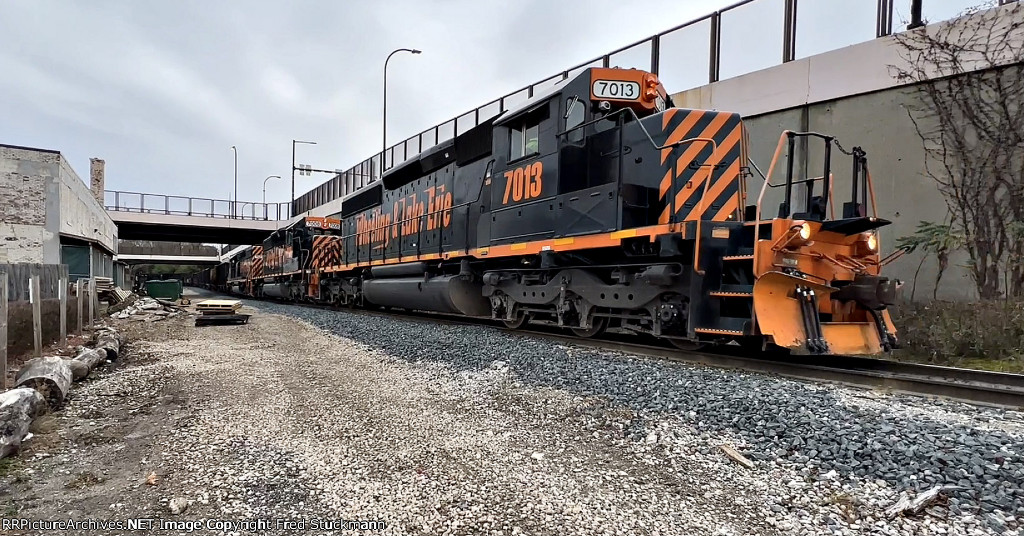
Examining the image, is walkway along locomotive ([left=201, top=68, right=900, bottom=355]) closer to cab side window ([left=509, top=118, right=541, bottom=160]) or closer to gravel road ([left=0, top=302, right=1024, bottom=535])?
cab side window ([left=509, top=118, right=541, bottom=160])

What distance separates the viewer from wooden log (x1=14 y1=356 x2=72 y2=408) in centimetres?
438

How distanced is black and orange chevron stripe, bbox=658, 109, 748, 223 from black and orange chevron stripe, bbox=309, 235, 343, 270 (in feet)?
44.6

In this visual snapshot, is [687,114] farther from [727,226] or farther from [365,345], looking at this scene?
[365,345]

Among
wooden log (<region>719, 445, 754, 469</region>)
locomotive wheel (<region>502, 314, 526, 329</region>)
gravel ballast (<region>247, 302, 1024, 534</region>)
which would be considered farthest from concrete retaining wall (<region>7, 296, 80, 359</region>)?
wooden log (<region>719, 445, 754, 469</region>)

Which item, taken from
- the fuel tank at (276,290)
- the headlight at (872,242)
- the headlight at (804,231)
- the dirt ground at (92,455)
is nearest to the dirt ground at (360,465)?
the dirt ground at (92,455)

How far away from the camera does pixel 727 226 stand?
5438 mm

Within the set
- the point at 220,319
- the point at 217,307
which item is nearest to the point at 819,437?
the point at 220,319

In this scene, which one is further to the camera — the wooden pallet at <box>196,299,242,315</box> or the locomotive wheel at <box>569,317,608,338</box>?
the wooden pallet at <box>196,299,242,315</box>

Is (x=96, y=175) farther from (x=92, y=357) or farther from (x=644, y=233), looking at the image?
(x=644, y=233)

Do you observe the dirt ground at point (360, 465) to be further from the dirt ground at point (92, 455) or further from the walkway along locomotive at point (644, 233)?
the walkway along locomotive at point (644, 233)

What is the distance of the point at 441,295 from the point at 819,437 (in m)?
7.51

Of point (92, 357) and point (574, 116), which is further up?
point (574, 116)

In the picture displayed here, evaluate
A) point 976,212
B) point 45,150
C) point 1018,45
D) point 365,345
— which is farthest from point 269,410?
point 45,150

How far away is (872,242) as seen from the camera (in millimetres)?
5527
